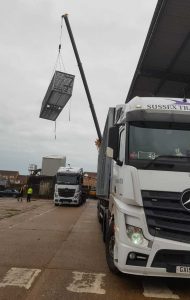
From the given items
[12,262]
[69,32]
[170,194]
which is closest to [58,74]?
[69,32]

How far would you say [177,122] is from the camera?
7051 millimetres

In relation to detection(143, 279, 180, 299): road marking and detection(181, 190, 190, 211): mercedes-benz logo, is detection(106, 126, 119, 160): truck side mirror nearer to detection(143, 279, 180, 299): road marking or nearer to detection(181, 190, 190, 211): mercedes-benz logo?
detection(181, 190, 190, 211): mercedes-benz logo

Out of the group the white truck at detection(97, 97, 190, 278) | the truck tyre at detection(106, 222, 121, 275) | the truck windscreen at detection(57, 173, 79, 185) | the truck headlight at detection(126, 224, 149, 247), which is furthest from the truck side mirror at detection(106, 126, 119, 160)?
the truck windscreen at detection(57, 173, 79, 185)

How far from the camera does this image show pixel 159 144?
→ 6.86m

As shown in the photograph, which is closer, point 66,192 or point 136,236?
point 136,236

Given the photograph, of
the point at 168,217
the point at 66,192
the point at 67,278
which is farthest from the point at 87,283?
the point at 66,192

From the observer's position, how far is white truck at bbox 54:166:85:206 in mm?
34719

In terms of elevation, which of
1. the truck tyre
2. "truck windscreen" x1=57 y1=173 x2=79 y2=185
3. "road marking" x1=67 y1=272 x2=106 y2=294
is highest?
"truck windscreen" x1=57 y1=173 x2=79 y2=185

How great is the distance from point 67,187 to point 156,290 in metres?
28.0

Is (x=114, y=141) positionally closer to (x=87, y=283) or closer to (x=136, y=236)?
(x=136, y=236)

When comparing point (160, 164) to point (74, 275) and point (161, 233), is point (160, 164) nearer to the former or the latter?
point (161, 233)

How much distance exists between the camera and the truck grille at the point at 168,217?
6297mm

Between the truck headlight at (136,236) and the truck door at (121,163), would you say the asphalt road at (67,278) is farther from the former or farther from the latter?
the truck door at (121,163)

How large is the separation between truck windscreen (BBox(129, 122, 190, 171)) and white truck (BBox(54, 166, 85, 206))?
28.0m
